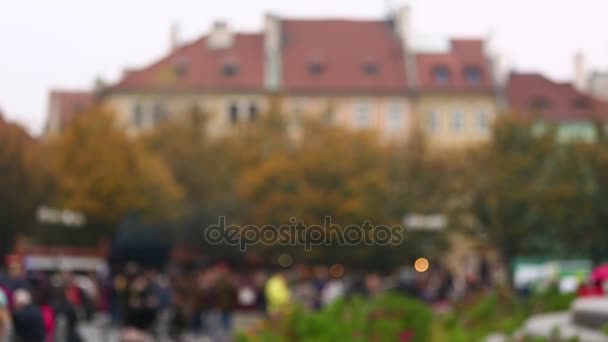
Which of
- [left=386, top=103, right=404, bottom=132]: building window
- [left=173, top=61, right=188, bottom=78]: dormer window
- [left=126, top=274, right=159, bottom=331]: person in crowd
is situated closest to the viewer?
[left=126, top=274, right=159, bottom=331]: person in crowd

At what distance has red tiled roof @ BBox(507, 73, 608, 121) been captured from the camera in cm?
9025

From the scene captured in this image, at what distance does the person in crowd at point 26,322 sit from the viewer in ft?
54.7

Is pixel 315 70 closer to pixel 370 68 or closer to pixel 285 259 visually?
pixel 370 68

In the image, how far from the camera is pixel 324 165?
203 ft

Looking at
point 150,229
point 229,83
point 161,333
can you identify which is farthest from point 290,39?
point 161,333

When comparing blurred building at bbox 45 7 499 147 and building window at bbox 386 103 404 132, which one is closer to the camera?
blurred building at bbox 45 7 499 147

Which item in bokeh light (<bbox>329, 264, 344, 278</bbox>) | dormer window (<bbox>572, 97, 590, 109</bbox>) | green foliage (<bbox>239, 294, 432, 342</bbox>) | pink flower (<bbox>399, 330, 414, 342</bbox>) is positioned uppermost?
dormer window (<bbox>572, 97, 590, 109</bbox>)

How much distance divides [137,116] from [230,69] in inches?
263

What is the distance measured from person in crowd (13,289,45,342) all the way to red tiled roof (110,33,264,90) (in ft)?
240

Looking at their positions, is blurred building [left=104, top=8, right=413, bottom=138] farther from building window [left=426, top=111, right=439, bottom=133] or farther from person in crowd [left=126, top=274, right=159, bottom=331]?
person in crowd [left=126, top=274, right=159, bottom=331]

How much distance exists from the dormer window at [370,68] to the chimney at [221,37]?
893cm

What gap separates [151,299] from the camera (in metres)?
23.7

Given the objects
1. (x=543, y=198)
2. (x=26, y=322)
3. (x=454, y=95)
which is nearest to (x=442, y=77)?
(x=454, y=95)

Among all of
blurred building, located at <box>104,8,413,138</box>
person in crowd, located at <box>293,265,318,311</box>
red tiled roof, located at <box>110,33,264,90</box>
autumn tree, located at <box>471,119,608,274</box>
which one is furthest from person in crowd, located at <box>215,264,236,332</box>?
red tiled roof, located at <box>110,33,264,90</box>
